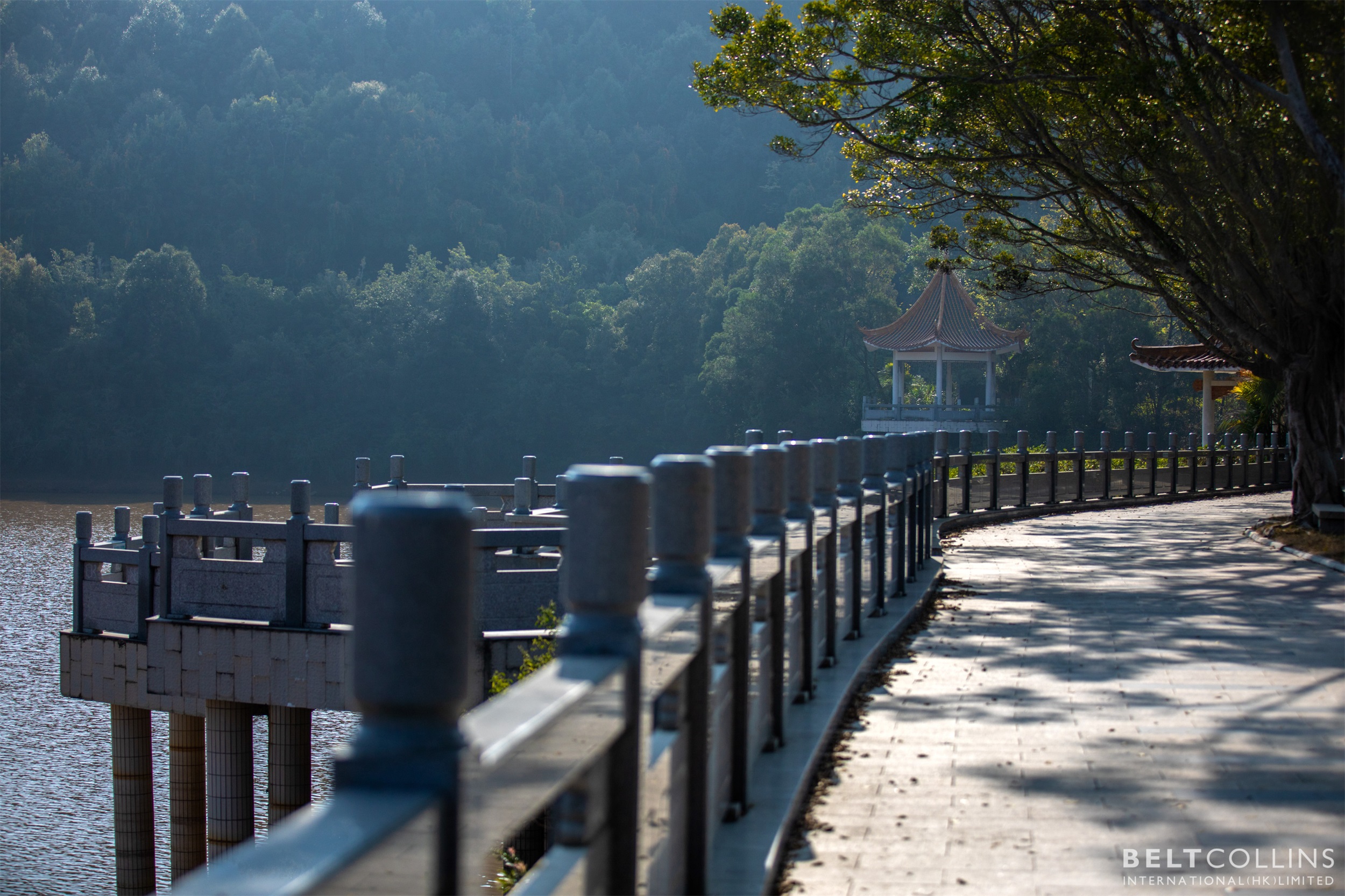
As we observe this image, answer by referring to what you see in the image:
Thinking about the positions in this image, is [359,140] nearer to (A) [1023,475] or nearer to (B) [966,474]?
(A) [1023,475]

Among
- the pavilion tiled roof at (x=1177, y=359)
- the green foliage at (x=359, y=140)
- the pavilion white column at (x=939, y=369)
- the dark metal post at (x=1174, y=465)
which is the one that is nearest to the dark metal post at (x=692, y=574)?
the dark metal post at (x=1174, y=465)

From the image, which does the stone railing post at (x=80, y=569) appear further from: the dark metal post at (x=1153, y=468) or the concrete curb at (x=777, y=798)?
the dark metal post at (x=1153, y=468)

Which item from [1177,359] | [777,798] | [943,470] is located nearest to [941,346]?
[1177,359]

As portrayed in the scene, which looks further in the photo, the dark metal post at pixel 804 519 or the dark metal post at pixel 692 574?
the dark metal post at pixel 804 519

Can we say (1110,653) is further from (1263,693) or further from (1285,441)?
(1285,441)

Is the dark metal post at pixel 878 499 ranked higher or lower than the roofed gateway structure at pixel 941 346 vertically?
lower

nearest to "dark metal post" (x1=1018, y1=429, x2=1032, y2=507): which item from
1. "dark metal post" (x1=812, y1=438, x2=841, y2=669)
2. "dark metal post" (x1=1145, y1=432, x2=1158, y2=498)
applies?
"dark metal post" (x1=1145, y1=432, x2=1158, y2=498)

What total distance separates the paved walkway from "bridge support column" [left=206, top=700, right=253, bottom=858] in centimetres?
636

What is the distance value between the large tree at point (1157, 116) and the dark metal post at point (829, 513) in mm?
8931

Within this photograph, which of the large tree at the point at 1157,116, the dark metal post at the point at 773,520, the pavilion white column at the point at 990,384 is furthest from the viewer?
the pavilion white column at the point at 990,384

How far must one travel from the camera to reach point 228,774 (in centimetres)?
1168

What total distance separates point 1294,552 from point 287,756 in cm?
1046

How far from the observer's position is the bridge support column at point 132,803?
12.4 meters

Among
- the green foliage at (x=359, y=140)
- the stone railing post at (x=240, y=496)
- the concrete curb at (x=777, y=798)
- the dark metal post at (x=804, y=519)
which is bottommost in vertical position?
the concrete curb at (x=777, y=798)
